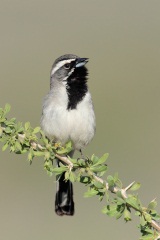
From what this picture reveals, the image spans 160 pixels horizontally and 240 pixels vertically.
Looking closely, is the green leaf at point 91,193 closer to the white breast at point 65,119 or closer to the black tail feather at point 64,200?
the black tail feather at point 64,200

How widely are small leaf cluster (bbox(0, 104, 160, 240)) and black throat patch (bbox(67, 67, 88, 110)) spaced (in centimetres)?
205

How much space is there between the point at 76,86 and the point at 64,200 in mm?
996

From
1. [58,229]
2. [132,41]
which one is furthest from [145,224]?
[132,41]

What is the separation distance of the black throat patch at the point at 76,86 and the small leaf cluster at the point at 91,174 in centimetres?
205

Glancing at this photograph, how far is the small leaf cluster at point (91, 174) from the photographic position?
2.99 meters

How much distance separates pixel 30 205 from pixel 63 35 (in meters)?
11.5

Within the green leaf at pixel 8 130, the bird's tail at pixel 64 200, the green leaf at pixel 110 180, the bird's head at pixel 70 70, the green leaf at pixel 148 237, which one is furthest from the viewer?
the bird's head at pixel 70 70

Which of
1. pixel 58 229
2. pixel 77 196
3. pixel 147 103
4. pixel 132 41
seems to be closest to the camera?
pixel 58 229

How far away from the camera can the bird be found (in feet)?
18.3

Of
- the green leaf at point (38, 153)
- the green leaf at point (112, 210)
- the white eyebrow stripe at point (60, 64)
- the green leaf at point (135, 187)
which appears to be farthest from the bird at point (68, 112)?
the green leaf at point (112, 210)

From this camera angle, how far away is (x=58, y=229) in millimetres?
8789

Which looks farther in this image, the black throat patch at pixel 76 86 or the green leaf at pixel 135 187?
the black throat patch at pixel 76 86

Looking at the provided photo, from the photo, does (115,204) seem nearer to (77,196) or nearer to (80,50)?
(77,196)

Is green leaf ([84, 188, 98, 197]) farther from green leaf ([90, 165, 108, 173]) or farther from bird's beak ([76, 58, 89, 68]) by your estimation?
bird's beak ([76, 58, 89, 68])
